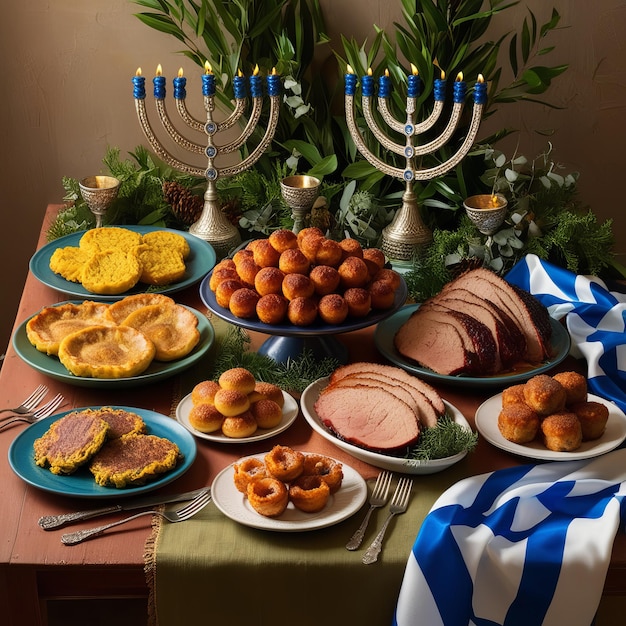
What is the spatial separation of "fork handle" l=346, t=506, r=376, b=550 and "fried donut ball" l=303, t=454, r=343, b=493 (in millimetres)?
72

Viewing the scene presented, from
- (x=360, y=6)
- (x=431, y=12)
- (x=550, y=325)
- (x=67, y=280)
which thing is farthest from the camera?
(x=360, y=6)

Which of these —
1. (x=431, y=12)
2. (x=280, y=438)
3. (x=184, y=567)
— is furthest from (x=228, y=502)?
(x=431, y=12)

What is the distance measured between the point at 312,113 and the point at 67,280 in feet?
3.12

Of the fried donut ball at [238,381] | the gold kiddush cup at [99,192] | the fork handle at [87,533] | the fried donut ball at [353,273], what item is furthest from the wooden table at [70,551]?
the gold kiddush cup at [99,192]

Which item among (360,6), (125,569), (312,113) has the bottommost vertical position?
(125,569)

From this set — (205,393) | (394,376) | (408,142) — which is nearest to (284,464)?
(205,393)

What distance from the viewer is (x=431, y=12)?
7.86ft

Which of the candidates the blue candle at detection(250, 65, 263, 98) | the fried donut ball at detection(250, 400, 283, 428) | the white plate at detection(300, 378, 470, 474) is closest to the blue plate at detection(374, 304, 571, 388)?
the white plate at detection(300, 378, 470, 474)

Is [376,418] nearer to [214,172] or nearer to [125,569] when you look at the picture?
[125,569]

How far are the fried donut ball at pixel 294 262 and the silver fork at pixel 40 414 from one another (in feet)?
1.68

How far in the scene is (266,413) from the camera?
1.66 metres

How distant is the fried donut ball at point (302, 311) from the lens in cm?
177

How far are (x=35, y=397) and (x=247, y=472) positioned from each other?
0.54m

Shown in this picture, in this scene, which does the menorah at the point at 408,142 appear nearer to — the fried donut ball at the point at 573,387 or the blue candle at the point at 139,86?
the blue candle at the point at 139,86
